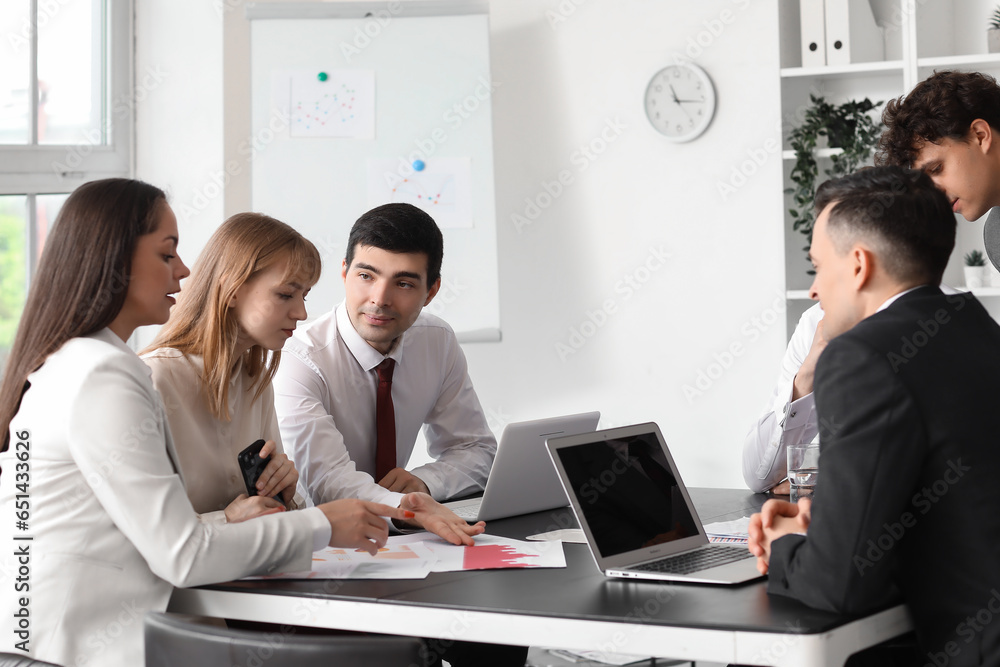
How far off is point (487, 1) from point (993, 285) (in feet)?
7.16

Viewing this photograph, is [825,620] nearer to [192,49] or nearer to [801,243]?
[801,243]

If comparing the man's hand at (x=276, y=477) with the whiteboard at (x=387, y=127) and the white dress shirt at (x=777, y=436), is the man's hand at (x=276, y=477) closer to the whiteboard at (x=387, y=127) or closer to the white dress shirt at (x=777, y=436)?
the white dress shirt at (x=777, y=436)

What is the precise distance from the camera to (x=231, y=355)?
78.8 inches

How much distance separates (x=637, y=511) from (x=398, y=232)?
1114 mm

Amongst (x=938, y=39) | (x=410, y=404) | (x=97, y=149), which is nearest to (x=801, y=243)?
(x=938, y=39)

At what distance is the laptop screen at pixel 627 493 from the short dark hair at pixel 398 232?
3.14ft

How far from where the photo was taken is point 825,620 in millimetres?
1295

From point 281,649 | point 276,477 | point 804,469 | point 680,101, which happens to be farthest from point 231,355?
point 680,101

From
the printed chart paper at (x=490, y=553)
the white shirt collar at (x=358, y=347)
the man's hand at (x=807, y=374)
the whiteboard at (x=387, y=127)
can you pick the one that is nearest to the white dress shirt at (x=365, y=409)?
the white shirt collar at (x=358, y=347)

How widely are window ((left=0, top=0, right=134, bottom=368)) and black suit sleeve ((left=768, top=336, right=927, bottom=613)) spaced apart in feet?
10.1

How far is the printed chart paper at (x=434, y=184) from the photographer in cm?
402

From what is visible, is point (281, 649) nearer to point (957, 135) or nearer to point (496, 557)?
point (496, 557)

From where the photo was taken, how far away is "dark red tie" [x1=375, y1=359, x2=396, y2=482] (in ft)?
8.55

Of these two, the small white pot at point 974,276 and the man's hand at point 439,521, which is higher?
the small white pot at point 974,276
